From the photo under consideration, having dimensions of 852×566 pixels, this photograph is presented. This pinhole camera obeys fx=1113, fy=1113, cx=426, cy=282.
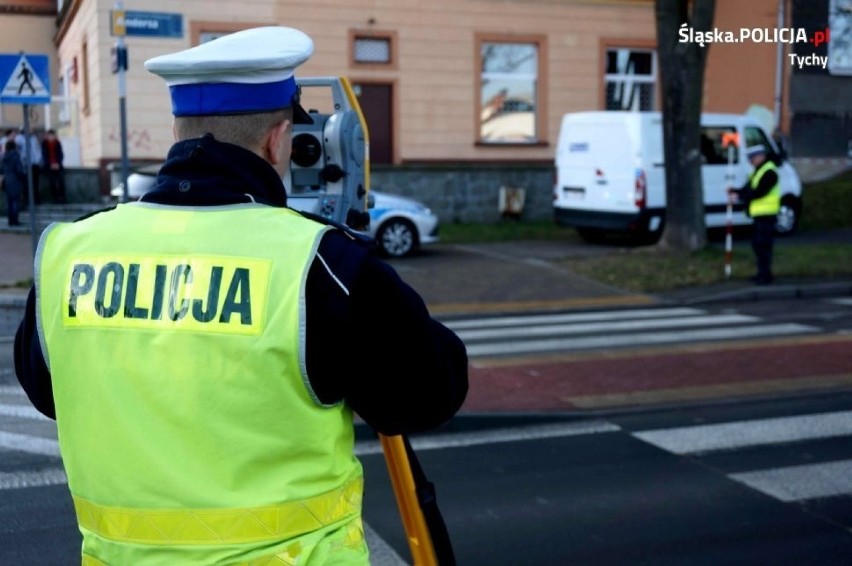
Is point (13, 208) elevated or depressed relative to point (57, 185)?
depressed

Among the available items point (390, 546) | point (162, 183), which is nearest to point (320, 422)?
point (162, 183)

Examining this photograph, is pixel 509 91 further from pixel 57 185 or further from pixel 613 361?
pixel 613 361

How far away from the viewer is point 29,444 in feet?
21.6

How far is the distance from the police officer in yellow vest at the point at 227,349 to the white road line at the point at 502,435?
4672mm

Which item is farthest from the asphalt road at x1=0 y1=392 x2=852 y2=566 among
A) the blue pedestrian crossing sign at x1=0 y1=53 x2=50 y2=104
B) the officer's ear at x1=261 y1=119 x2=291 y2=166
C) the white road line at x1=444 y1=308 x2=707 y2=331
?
the blue pedestrian crossing sign at x1=0 y1=53 x2=50 y2=104

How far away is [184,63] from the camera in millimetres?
1880

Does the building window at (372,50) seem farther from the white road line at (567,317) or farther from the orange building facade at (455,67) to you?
the white road line at (567,317)

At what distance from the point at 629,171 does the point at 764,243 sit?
404cm

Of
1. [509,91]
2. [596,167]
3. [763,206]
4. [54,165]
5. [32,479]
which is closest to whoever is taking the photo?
[32,479]

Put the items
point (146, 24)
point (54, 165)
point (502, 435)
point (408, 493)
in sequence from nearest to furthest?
point (408, 493), point (502, 435), point (146, 24), point (54, 165)

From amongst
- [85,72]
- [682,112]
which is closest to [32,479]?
[682,112]

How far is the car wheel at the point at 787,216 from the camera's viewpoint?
20.3 m

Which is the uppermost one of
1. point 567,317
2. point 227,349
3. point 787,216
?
point 227,349

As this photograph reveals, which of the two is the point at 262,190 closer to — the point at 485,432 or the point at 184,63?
the point at 184,63
